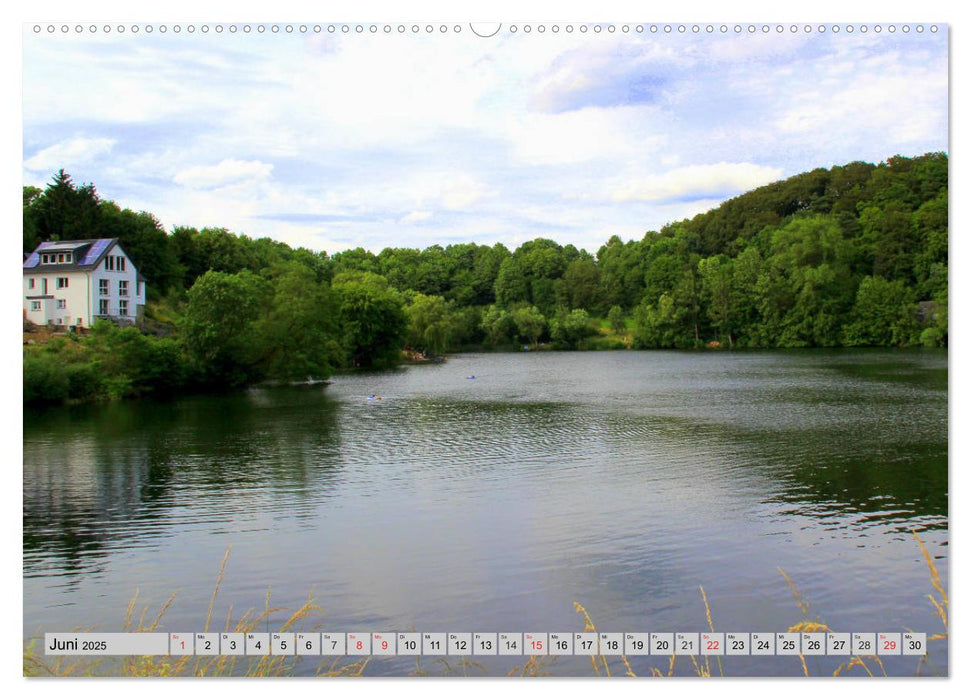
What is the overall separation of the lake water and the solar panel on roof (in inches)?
141

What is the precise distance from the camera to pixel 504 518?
10.8 metres

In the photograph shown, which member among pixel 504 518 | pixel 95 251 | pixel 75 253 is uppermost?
pixel 95 251

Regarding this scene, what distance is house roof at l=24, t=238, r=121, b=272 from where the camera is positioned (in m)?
7.56

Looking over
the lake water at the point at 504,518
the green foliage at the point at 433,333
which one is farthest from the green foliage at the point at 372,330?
the lake water at the point at 504,518

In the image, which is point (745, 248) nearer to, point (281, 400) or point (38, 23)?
point (38, 23)

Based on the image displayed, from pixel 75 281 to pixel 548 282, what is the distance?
11161 mm

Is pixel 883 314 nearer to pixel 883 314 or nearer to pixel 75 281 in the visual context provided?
pixel 883 314

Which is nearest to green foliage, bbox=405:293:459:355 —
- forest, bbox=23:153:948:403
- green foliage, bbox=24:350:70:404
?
forest, bbox=23:153:948:403

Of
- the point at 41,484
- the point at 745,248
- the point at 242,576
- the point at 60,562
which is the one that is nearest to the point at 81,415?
the point at 41,484

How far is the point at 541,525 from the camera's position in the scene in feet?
34.1

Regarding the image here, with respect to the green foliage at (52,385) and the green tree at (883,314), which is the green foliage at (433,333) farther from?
the green tree at (883,314)

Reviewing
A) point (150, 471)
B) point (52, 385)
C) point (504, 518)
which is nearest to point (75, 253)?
point (150, 471)

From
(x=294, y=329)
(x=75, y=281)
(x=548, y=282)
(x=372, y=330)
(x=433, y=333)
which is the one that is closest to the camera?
(x=75, y=281)

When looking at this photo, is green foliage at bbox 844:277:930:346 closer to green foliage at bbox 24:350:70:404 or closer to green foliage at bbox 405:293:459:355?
green foliage at bbox 24:350:70:404
